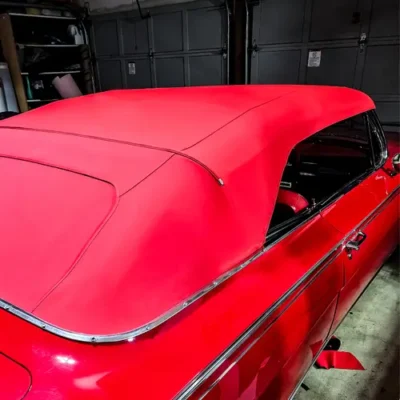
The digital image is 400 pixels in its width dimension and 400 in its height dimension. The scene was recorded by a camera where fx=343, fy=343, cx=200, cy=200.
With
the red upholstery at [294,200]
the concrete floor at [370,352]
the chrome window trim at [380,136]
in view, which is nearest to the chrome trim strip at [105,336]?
the red upholstery at [294,200]

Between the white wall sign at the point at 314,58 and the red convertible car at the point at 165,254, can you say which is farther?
the white wall sign at the point at 314,58

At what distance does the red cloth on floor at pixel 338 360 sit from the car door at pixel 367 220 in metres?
0.32

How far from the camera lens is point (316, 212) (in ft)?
4.45

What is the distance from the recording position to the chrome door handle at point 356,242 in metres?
1.43

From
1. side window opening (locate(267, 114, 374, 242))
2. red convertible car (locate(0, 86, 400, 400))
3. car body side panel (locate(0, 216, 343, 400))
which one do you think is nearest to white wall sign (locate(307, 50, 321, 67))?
side window opening (locate(267, 114, 374, 242))

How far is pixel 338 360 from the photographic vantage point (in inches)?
71.2

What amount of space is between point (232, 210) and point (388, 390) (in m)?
1.46

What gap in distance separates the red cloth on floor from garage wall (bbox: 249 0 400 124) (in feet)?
11.4

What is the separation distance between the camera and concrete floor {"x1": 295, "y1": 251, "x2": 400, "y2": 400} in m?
1.72

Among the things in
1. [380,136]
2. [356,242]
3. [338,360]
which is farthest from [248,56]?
[338,360]

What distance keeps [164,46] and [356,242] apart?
17.0ft

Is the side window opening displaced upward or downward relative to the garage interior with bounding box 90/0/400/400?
downward

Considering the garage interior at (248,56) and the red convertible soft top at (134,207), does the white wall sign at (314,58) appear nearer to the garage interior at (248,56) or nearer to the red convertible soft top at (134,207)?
the garage interior at (248,56)

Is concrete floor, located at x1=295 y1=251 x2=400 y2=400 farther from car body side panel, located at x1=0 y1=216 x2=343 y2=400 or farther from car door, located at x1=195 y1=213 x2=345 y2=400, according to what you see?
car body side panel, located at x1=0 y1=216 x2=343 y2=400
